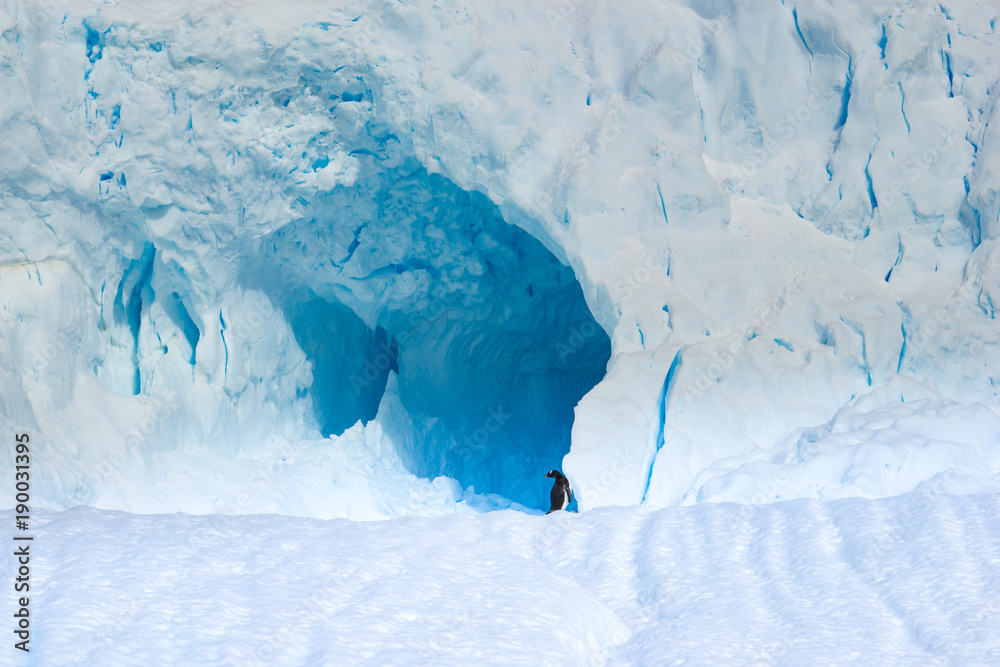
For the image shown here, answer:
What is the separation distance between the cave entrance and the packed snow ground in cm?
296

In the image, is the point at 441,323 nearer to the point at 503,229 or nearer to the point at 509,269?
the point at 509,269

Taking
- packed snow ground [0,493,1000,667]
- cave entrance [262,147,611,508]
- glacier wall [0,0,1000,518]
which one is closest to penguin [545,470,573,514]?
glacier wall [0,0,1000,518]

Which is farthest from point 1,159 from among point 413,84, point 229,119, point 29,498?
point 413,84

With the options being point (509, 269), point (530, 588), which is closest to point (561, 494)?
point (530, 588)

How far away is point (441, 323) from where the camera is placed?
7770 mm

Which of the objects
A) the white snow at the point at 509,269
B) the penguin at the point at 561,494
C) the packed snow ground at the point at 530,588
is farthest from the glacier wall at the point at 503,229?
the packed snow ground at the point at 530,588

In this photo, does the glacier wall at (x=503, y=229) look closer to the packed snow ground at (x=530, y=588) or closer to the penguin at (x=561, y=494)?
the penguin at (x=561, y=494)

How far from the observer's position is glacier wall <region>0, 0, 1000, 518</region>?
18.0 feet

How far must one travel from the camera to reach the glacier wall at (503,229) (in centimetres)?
548

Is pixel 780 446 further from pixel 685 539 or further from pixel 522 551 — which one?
pixel 522 551

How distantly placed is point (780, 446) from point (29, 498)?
4.42m

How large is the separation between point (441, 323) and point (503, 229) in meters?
1.10

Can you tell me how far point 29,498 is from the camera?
4.83 m

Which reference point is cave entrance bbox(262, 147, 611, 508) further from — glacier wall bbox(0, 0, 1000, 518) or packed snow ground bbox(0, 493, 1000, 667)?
packed snow ground bbox(0, 493, 1000, 667)
